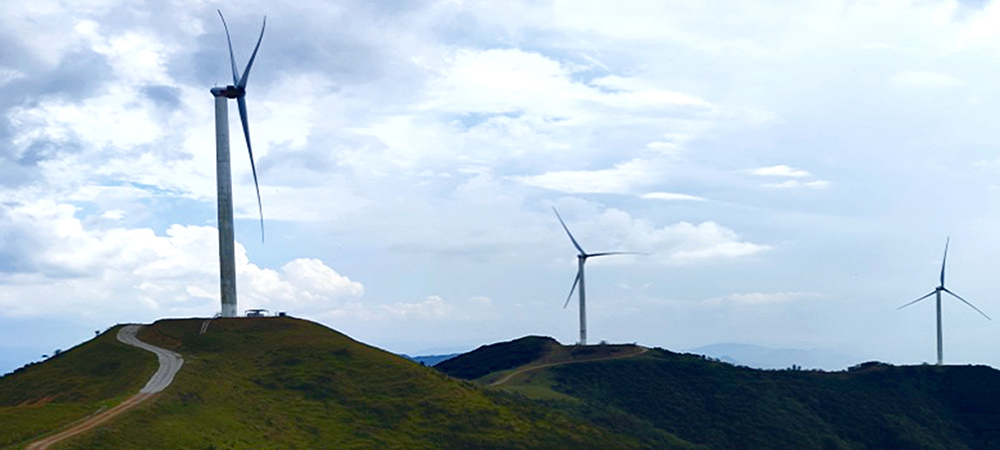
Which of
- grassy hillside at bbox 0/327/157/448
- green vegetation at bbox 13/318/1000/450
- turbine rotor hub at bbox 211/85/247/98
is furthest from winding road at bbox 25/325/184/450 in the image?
turbine rotor hub at bbox 211/85/247/98

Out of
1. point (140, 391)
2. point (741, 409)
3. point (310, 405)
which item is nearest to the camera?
point (140, 391)

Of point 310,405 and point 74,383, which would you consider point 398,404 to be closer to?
point 310,405

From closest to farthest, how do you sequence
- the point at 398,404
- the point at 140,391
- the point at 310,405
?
1. the point at 140,391
2. the point at 310,405
3. the point at 398,404

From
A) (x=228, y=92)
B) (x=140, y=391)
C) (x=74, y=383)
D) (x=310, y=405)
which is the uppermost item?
(x=228, y=92)

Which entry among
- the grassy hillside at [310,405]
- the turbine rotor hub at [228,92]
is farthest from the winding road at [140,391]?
the turbine rotor hub at [228,92]

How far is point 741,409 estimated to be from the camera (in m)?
176

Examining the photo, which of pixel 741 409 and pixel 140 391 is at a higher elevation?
pixel 140 391

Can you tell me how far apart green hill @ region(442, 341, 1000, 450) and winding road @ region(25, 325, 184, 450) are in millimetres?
55011


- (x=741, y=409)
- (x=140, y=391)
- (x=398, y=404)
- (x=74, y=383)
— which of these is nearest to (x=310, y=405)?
(x=398, y=404)

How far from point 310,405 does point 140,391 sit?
18802 millimetres

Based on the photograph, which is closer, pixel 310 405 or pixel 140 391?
pixel 140 391

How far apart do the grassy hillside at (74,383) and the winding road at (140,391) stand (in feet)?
3.81

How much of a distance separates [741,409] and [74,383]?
360 feet

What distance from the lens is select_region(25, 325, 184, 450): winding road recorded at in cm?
7731
